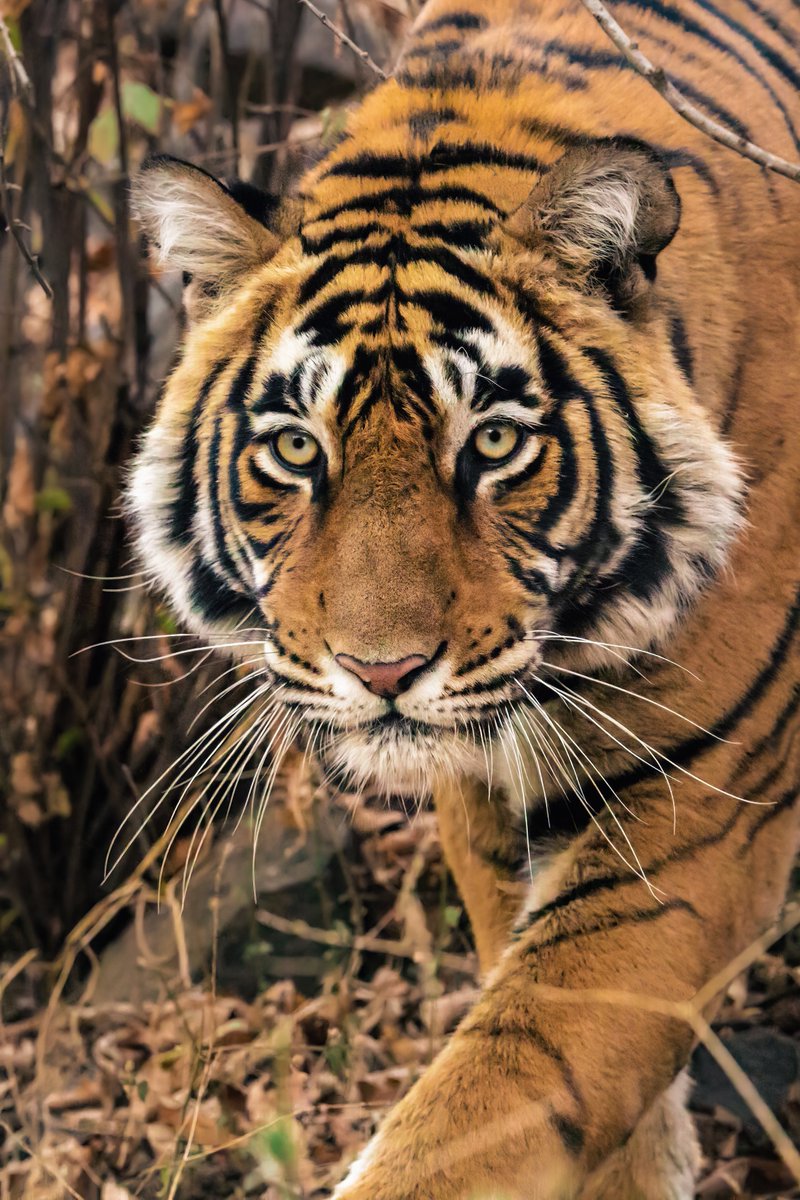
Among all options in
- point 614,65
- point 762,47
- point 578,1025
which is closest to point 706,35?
point 762,47

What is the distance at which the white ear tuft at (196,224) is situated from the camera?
197cm

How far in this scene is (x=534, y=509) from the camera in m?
1.90

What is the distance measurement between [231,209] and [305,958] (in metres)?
1.87

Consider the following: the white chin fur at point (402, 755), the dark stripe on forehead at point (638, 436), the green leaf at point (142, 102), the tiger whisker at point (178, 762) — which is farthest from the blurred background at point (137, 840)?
the dark stripe on forehead at point (638, 436)

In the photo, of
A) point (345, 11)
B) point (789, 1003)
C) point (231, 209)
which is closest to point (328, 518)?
point (231, 209)

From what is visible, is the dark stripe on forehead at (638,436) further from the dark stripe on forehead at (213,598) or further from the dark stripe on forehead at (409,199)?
the dark stripe on forehead at (213,598)

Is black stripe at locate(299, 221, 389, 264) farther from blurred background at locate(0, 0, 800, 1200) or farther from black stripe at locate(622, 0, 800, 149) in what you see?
blurred background at locate(0, 0, 800, 1200)

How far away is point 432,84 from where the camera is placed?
2.13 metres

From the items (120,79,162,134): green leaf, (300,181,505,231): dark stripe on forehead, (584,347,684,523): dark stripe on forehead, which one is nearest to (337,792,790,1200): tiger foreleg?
(584,347,684,523): dark stripe on forehead

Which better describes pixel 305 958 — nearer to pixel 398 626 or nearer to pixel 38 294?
pixel 398 626

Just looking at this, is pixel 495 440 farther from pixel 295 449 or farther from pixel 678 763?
pixel 678 763

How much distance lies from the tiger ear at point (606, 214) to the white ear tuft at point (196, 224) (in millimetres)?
368

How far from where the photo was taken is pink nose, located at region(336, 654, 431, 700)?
1740 mm

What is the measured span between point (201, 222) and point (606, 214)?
56 cm
